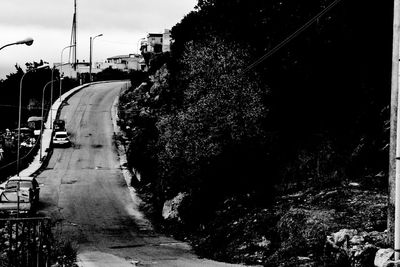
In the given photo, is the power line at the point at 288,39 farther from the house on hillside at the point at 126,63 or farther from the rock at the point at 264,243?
the house on hillside at the point at 126,63

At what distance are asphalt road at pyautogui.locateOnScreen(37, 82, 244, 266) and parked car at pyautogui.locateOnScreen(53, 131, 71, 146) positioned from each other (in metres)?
0.73

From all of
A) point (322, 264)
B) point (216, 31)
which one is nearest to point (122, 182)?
point (216, 31)

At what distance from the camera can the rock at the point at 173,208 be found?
33.8m

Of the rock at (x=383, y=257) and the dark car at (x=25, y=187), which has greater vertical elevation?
the rock at (x=383, y=257)

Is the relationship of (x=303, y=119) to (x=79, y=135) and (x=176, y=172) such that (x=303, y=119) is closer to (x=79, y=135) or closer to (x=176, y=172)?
(x=176, y=172)

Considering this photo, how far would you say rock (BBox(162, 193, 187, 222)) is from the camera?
1329 inches

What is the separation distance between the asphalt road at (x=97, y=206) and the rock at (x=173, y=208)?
4.85ft

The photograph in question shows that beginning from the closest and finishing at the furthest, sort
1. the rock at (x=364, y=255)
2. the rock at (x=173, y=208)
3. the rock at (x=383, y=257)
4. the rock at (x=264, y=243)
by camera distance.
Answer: the rock at (x=383, y=257) < the rock at (x=364, y=255) < the rock at (x=264, y=243) < the rock at (x=173, y=208)

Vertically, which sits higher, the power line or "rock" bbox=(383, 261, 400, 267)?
the power line

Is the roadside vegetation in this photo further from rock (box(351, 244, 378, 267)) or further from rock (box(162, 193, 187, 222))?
rock (box(351, 244, 378, 267))

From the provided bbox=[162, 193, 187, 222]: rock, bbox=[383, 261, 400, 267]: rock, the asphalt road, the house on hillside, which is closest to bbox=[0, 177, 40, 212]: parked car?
the asphalt road

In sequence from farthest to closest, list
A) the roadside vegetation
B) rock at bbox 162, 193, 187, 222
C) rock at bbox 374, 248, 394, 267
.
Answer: rock at bbox 162, 193, 187, 222 < the roadside vegetation < rock at bbox 374, 248, 394, 267

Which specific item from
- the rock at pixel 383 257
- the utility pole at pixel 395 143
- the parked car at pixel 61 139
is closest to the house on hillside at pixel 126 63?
the parked car at pixel 61 139

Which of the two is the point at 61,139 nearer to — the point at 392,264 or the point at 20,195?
the point at 20,195
